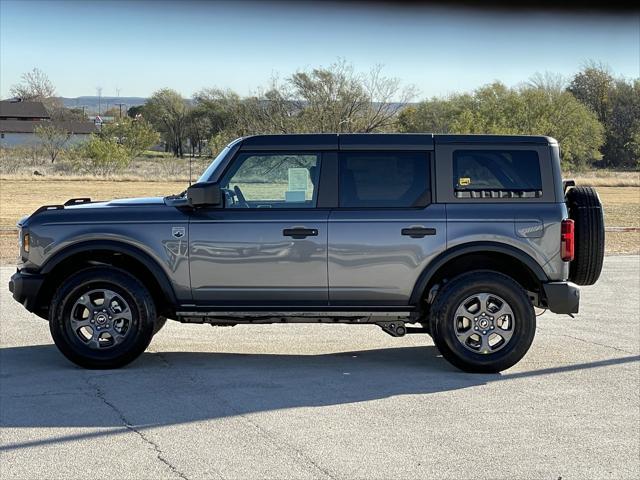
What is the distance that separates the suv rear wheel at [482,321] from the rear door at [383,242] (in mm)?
356

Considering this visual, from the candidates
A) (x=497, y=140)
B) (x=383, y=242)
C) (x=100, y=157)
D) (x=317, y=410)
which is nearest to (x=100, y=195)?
(x=100, y=157)

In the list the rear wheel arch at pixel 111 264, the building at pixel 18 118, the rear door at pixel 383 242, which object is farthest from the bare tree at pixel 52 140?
the rear door at pixel 383 242

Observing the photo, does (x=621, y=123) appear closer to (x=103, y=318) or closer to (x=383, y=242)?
(x=383, y=242)

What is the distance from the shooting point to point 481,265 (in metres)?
8.36

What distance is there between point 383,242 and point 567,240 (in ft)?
5.05

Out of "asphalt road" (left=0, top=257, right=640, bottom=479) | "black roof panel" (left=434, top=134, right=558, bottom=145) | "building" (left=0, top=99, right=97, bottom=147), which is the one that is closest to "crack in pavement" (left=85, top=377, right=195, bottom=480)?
"asphalt road" (left=0, top=257, right=640, bottom=479)

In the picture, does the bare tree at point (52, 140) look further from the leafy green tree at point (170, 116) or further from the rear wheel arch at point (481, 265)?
the rear wheel arch at point (481, 265)

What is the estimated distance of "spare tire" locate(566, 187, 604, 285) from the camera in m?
8.11

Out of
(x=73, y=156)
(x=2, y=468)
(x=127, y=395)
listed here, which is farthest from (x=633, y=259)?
(x=73, y=156)

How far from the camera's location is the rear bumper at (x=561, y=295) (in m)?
7.95

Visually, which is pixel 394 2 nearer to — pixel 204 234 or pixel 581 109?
pixel 204 234

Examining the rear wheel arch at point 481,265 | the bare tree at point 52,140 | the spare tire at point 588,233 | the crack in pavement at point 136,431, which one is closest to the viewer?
the crack in pavement at point 136,431

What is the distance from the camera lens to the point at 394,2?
5.49m

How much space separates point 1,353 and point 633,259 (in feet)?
38.4
